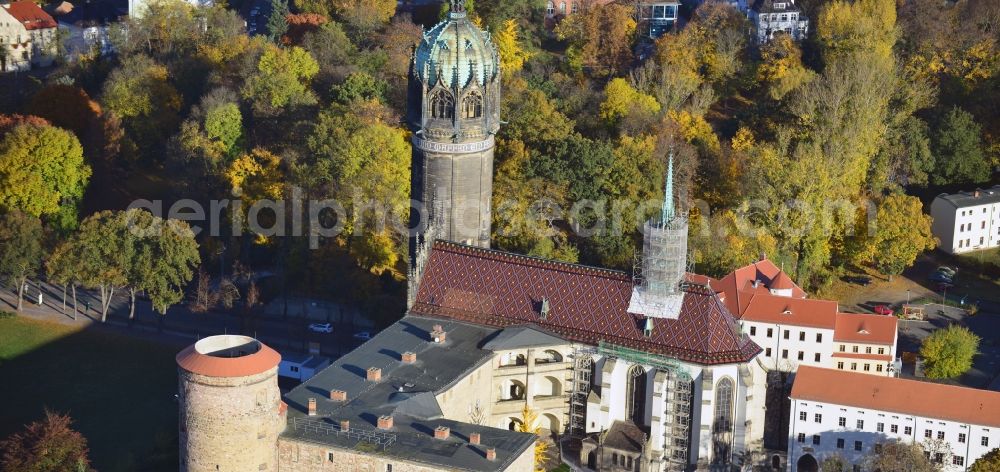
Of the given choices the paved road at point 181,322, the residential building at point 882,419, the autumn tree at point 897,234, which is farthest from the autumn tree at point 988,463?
the paved road at point 181,322

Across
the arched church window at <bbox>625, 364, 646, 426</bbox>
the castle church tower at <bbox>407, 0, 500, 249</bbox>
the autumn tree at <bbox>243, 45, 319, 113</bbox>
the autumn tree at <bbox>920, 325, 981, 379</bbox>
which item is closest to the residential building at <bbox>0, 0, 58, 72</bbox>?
the autumn tree at <bbox>243, 45, 319, 113</bbox>

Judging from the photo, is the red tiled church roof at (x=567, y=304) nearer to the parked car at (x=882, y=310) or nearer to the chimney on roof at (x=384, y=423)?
the chimney on roof at (x=384, y=423)

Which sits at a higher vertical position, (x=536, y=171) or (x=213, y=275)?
(x=536, y=171)

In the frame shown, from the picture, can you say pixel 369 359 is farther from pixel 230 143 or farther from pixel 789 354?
pixel 230 143

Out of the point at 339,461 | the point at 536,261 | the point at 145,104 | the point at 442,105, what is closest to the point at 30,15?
the point at 145,104

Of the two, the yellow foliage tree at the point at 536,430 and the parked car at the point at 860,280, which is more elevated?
the parked car at the point at 860,280

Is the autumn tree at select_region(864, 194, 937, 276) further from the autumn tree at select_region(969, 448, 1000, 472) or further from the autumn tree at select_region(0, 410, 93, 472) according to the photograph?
the autumn tree at select_region(0, 410, 93, 472)

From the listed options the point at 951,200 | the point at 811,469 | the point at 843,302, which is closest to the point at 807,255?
the point at 843,302
